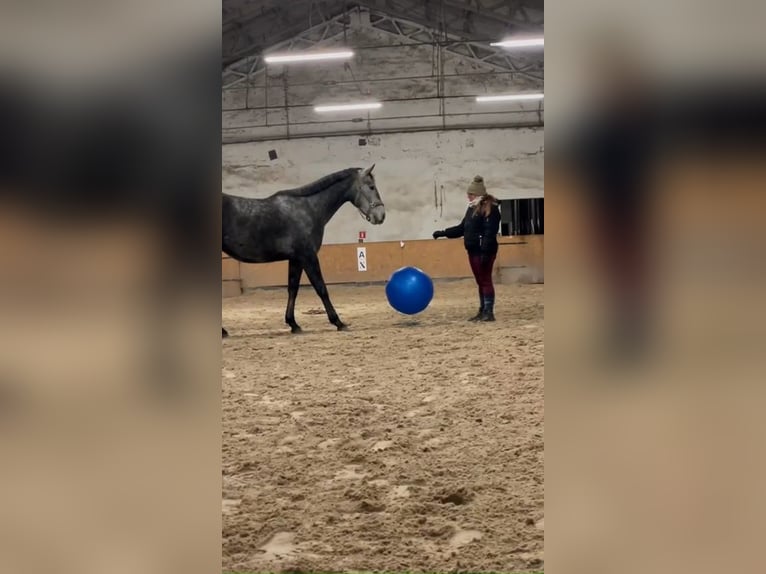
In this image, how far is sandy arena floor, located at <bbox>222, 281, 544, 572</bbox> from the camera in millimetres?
1263

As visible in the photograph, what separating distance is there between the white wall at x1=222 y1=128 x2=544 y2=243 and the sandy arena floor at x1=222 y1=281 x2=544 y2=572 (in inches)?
334

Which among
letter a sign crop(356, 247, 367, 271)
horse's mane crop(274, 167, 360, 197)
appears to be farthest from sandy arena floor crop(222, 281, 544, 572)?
letter a sign crop(356, 247, 367, 271)

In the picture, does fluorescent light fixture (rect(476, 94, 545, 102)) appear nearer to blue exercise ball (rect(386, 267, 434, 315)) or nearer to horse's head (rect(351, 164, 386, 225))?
horse's head (rect(351, 164, 386, 225))

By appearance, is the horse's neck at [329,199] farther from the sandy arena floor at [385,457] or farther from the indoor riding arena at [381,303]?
the sandy arena floor at [385,457]
